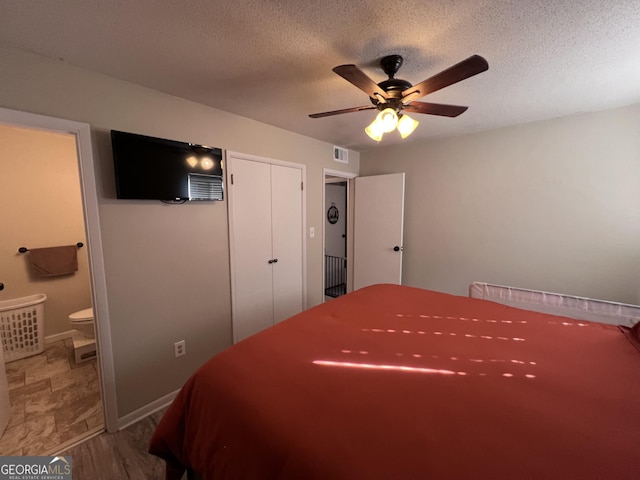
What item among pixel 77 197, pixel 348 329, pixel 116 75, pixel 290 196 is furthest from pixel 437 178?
pixel 77 197

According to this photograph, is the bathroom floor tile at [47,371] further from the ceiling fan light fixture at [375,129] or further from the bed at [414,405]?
the ceiling fan light fixture at [375,129]

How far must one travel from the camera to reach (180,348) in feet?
6.84

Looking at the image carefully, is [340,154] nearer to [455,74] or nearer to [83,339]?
[455,74]

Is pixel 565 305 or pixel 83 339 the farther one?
pixel 83 339

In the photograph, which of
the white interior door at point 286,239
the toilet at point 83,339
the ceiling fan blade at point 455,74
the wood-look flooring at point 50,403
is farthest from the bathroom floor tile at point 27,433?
the ceiling fan blade at point 455,74

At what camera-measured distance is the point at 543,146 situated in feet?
8.02

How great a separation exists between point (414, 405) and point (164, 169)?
2.00m

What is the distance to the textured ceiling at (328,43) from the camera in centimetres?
110

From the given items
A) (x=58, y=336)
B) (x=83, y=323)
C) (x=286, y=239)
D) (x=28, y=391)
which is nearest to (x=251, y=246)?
(x=286, y=239)

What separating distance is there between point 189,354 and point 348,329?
4.87 ft

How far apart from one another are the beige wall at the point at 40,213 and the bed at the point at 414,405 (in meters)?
2.75

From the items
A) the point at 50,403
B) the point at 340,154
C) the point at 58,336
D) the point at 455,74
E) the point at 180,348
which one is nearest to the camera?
the point at 455,74

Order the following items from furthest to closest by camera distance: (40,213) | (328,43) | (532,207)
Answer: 1. (40,213)
2. (532,207)
3. (328,43)

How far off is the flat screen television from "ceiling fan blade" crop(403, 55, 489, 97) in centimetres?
153
